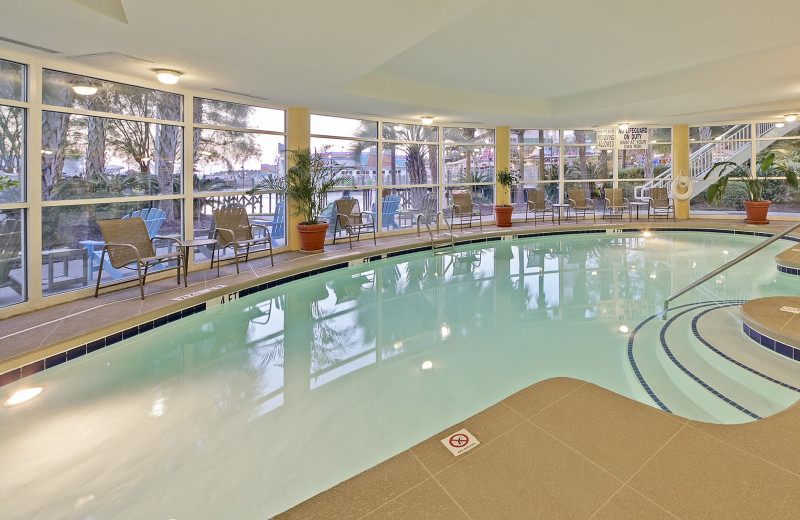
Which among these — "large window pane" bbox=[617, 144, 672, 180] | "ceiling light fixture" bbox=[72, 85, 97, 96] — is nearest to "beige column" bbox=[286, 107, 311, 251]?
"ceiling light fixture" bbox=[72, 85, 97, 96]

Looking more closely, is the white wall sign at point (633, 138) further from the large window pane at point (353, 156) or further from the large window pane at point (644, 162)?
the large window pane at point (353, 156)

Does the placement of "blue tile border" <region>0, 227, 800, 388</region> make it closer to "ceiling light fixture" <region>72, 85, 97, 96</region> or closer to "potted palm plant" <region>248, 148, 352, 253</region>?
"potted palm plant" <region>248, 148, 352, 253</region>

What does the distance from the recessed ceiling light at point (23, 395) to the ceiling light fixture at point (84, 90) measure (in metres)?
3.35

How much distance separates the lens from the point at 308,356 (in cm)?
363

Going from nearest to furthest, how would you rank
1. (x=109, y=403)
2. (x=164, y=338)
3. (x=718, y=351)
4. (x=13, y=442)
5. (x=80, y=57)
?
1. (x=13, y=442)
2. (x=109, y=403)
3. (x=718, y=351)
4. (x=164, y=338)
5. (x=80, y=57)

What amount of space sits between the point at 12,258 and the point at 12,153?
0.99 m

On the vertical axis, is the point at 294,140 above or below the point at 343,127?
below

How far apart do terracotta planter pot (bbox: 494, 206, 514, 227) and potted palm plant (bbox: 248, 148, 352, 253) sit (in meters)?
4.49

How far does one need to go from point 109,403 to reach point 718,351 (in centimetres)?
432

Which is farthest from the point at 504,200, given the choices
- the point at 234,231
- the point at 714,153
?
the point at 234,231

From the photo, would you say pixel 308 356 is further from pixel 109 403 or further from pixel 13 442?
pixel 13 442

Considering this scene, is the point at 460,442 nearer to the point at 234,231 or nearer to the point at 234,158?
the point at 234,231

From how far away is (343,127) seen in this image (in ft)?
28.7

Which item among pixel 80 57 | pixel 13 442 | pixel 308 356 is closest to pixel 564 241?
pixel 308 356
